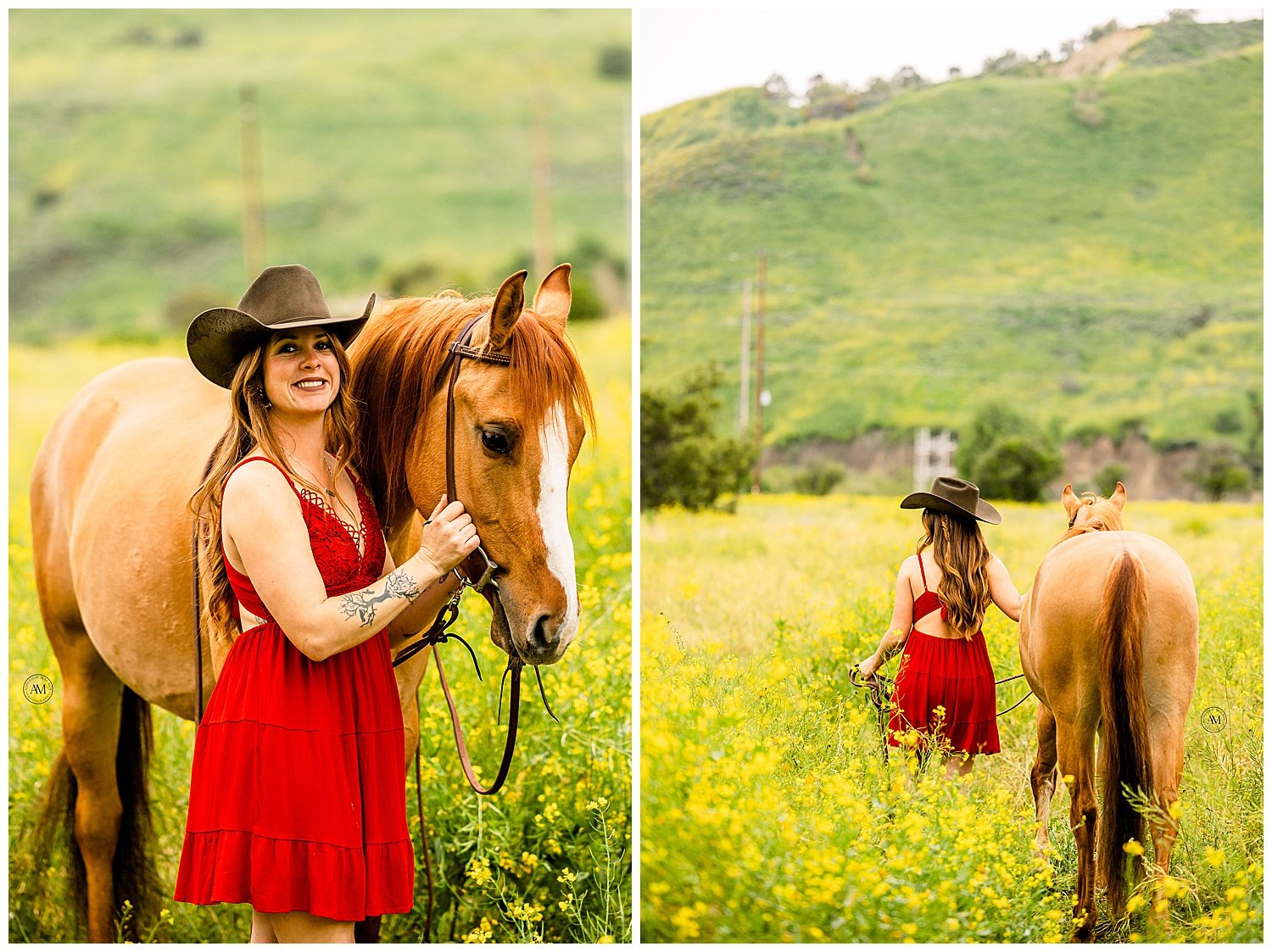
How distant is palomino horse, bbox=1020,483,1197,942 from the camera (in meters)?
2.72

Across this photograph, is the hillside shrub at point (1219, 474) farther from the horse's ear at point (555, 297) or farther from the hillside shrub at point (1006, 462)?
the horse's ear at point (555, 297)

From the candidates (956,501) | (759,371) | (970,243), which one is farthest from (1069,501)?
(970,243)

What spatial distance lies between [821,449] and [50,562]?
8.94 feet

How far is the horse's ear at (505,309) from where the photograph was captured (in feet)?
7.21

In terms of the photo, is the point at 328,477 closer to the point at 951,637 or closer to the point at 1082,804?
the point at 951,637

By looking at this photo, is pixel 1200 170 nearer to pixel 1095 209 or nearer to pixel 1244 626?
pixel 1095 209

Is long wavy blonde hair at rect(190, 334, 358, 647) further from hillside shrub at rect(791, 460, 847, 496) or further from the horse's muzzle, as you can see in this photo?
hillside shrub at rect(791, 460, 847, 496)

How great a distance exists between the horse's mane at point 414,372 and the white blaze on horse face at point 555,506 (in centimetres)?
5

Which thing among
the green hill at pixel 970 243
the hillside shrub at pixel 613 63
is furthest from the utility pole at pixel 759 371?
the hillside shrub at pixel 613 63

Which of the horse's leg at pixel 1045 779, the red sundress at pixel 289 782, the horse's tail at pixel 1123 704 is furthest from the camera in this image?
the horse's leg at pixel 1045 779

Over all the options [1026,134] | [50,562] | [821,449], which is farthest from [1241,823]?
[50,562]

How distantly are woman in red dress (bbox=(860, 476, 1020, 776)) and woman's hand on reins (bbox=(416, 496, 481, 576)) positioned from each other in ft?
4.20

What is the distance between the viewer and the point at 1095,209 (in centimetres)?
513

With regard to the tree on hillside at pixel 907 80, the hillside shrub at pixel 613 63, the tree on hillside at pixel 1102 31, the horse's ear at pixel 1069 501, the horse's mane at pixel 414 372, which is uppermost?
the hillside shrub at pixel 613 63
